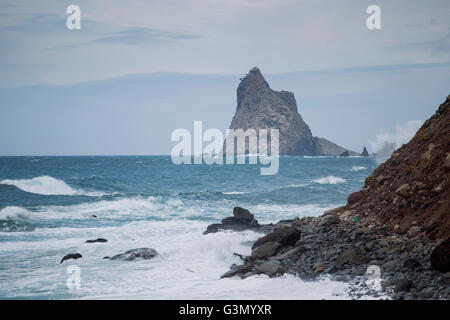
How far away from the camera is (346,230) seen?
12242 millimetres

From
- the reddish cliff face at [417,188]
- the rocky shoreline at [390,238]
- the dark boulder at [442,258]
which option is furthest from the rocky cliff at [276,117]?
the dark boulder at [442,258]

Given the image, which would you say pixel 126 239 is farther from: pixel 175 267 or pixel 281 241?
pixel 281 241

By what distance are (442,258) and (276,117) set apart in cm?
17295

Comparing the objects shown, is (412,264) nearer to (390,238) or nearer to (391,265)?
(391,265)

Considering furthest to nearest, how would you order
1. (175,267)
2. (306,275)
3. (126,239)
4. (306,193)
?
1. (306,193)
2. (126,239)
3. (175,267)
4. (306,275)

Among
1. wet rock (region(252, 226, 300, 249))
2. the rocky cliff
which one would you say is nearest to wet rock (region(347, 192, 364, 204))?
wet rock (region(252, 226, 300, 249))

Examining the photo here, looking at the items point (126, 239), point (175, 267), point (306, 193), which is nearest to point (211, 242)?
point (175, 267)

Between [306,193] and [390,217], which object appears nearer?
[390,217]

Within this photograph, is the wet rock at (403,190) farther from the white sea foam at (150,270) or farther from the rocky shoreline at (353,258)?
the white sea foam at (150,270)

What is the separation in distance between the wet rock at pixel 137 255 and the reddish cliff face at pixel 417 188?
6.78m

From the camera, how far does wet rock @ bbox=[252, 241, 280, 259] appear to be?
12.0 metres

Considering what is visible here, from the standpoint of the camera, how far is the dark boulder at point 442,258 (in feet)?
25.4
